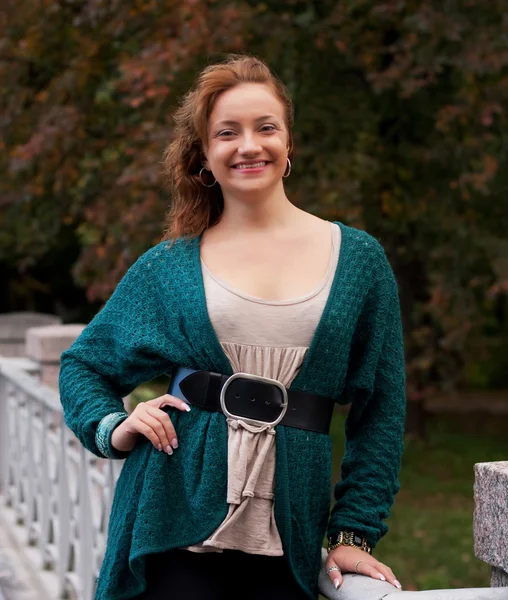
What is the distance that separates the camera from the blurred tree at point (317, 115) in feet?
27.0

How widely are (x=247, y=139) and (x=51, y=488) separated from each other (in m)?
3.25

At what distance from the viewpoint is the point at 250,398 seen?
7.68 feet

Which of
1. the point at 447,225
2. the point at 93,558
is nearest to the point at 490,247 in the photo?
the point at 447,225

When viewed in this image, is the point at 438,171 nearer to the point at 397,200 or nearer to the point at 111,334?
the point at 397,200

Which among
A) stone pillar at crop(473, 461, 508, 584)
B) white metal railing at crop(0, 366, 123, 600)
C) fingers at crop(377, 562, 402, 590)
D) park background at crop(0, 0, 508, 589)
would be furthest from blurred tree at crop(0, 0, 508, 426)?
stone pillar at crop(473, 461, 508, 584)

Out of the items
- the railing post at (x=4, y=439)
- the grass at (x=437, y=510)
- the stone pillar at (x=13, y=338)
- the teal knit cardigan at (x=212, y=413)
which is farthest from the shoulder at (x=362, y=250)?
the stone pillar at (x=13, y=338)

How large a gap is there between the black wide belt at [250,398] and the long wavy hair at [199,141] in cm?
37

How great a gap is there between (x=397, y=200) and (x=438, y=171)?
21.4 inches

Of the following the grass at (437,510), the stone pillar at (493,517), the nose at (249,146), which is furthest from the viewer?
the grass at (437,510)

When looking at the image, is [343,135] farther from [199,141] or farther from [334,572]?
[334,572]

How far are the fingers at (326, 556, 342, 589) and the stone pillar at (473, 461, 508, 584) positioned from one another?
1.06 ft

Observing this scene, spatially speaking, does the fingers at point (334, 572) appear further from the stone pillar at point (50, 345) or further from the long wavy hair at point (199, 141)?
the stone pillar at point (50, 345)

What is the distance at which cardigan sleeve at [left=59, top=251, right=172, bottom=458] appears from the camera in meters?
2.47

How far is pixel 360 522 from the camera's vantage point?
95.7 inches
